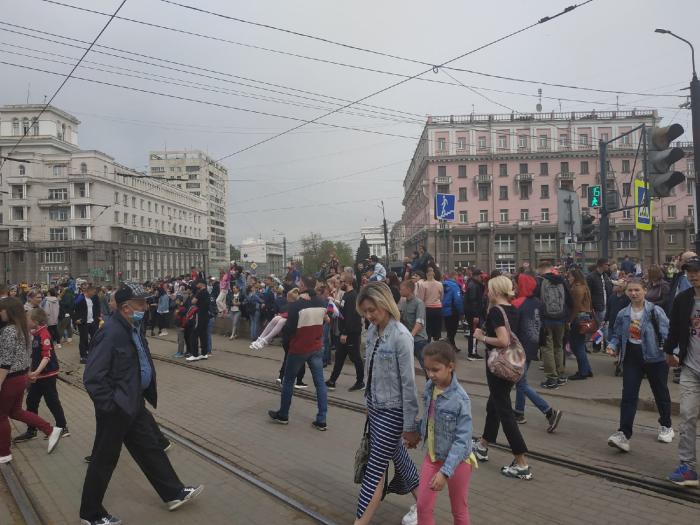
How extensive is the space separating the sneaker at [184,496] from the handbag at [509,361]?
10.3 feet

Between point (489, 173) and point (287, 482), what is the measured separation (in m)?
66.6

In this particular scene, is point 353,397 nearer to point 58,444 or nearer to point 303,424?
point 303,424

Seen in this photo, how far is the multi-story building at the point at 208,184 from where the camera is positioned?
4469 inches

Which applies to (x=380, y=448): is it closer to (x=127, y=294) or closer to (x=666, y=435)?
(x=127, y=294)

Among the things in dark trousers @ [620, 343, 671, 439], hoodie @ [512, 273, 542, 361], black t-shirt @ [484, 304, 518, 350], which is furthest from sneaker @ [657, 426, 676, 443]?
black t-shirt @ [484, 304, 518, 350]

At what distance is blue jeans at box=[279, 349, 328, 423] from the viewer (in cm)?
711

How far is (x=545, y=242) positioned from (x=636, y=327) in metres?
65.1

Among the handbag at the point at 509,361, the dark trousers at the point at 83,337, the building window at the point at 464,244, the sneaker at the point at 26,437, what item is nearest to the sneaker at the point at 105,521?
the sneaker at the point at 26,437

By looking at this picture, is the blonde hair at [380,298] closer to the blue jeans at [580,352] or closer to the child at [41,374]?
the child at [41,374]

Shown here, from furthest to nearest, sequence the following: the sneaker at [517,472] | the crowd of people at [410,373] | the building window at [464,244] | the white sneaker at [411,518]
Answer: the building window at [464,244] < the sneaker at [517,472] < the white sneaker at [411,518] < the crowd of people at [410,373]

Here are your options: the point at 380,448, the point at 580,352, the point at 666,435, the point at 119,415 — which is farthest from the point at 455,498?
the point at 580,352

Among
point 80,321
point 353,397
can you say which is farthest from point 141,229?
point 353,397

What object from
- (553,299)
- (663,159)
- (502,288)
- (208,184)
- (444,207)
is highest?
(208,184)

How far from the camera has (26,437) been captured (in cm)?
705
